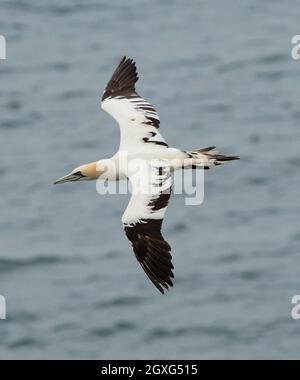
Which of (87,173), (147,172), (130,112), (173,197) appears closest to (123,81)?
(130,112)

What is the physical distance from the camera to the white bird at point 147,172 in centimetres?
1855

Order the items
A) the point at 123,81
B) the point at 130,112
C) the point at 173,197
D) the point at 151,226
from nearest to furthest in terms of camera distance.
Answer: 1. the point at 151,226
2. the point at 130,112
3. the point at 123,81
4. the point at 173,197

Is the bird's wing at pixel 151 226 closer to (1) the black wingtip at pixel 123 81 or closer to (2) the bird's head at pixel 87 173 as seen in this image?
(2) the bird's head at pixel 87 173

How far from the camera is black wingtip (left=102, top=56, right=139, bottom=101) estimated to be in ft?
68.1

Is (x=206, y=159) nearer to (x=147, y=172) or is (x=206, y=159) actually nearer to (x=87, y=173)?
(x=147, y=172)

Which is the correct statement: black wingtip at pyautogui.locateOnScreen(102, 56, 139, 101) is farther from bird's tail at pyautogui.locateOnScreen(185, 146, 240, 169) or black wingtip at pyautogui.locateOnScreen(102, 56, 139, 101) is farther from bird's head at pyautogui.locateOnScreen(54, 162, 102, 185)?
bird's tail at pyautogui.locateOnScreen(185, 146, 240, 169)

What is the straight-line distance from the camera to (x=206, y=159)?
63.2ft

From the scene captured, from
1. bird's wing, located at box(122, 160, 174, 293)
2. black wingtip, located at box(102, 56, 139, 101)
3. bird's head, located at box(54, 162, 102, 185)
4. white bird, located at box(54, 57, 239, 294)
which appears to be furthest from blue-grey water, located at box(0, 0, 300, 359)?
bird's wing, located at box(122, 160, 174, 293)

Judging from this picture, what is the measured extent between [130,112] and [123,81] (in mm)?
745

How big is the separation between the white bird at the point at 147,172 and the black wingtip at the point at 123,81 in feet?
0.97
